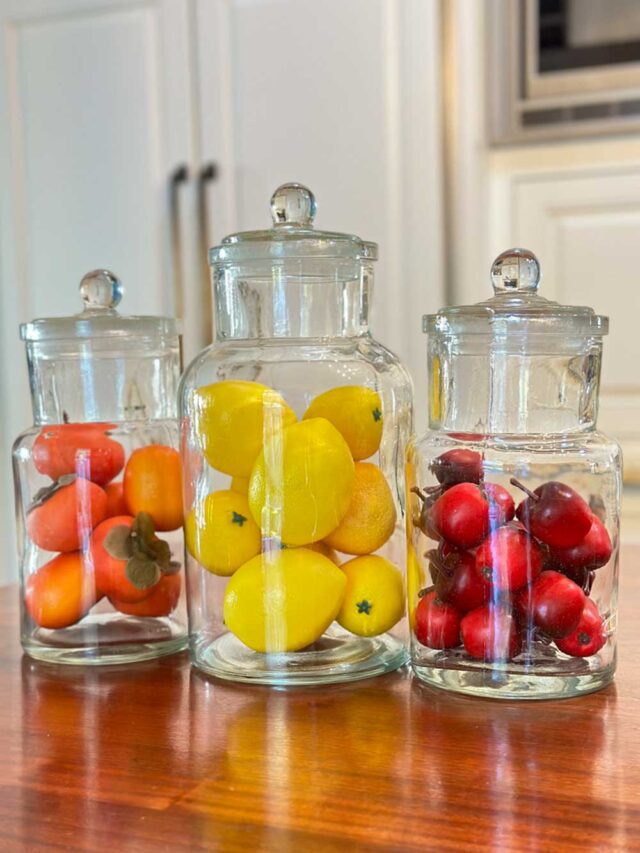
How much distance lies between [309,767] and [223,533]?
19cm

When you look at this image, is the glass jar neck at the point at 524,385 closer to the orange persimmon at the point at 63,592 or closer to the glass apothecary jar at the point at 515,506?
the glass apothecary jar at the point at 515,506

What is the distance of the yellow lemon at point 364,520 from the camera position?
24.7 inches

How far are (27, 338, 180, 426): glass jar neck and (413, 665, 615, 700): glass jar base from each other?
0.30m

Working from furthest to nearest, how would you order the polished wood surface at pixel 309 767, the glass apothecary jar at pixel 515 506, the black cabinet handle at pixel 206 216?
the black cabinet handle at pixel 206 216 → the glass apothecary jar at pixel 515 506 → the polished wood surface at pixel 309 767

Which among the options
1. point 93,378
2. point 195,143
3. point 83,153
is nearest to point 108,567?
point 93,378

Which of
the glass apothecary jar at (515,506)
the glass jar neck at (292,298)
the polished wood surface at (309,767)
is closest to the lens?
the polished wood surface at (309,767)

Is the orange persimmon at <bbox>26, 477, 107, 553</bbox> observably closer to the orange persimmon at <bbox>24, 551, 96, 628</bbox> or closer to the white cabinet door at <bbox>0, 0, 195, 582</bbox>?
the orange persimmon at <bbox>24, 551, 96, 628</bbox>

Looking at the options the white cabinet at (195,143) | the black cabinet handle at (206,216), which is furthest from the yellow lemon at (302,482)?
the black cabinet handle at (206,216)

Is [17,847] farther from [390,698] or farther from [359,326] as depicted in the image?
[359,326]

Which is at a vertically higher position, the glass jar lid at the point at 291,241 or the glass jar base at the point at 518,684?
the glass jar lid at the point at 291,241

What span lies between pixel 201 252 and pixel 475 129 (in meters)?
0.59

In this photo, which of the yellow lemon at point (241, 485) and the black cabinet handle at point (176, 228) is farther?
the black cabinet handle at point (176, 228)

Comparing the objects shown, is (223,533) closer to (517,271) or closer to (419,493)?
(419,493)

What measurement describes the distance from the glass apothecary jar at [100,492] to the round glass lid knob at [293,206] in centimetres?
13
